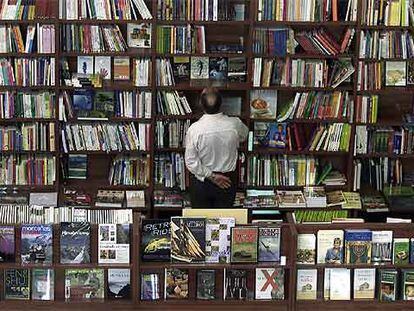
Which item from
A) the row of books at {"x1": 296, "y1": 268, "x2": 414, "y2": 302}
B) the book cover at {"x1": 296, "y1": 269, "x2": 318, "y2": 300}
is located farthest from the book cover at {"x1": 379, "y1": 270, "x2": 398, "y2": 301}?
the book cover at {"x1": 296, "y1": 269, "x2": 318, "y2": 300}

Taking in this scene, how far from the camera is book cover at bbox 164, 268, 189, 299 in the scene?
16.7ft

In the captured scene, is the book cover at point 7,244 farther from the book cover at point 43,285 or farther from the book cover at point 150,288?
the book cover at point 150,288

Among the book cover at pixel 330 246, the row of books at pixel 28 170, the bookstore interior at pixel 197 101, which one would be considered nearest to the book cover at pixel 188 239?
A: the book cover at pixel 330 246

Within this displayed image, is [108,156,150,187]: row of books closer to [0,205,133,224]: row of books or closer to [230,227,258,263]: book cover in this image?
[0,205,133,224]: row of books

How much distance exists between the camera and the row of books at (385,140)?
803 cm

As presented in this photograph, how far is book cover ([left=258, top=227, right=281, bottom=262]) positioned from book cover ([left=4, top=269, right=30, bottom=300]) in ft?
4.43

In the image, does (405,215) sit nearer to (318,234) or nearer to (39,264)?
(318,234)

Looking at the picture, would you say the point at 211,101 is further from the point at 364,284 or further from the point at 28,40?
the point at 364,284

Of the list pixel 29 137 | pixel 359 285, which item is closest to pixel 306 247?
pixel 359 285

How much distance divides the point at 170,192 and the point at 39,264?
309 cm

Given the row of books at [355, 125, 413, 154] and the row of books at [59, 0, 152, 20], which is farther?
the row of books at [355, 125, 413, 154]

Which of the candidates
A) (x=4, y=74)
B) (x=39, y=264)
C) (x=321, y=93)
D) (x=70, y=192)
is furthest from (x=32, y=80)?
(x=39, y=264)

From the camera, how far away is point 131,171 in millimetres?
8031

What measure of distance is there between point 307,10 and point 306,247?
317 cm
